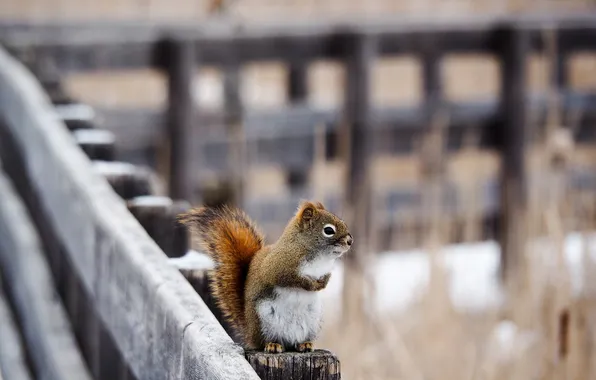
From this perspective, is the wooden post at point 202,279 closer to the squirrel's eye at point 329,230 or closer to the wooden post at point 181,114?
the squirrel's eye at point 329,230

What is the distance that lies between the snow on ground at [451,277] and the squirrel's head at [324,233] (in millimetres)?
2229

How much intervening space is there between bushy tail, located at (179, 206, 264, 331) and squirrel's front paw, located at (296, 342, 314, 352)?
0.15 meters

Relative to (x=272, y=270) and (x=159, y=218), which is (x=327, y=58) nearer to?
(x=159, y=218)

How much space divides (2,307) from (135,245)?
1127 millimetres

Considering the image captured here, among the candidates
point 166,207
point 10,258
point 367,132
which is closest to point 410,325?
point 367,132

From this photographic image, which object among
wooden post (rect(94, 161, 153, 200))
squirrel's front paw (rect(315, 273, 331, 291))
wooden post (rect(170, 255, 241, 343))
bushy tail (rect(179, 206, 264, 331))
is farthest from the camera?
wooden post (rect(94, 161, 153, 200))

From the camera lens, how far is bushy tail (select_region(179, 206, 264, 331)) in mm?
1885

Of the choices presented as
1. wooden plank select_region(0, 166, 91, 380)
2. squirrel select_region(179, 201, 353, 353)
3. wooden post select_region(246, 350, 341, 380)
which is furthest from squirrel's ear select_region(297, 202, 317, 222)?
wooden plank select_region(0, 166, 91, 380)

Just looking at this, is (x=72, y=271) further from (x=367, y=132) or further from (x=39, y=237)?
(x=367, y=132)

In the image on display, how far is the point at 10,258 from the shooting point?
10.2 feet

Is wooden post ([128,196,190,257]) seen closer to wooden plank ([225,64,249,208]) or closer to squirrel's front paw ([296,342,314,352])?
squirrel's front paw ([296,342,314,352])

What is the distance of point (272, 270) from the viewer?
179 cm

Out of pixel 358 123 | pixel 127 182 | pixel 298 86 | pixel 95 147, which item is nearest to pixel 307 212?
pixel 127 182

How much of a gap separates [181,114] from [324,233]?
3426 millimetres
